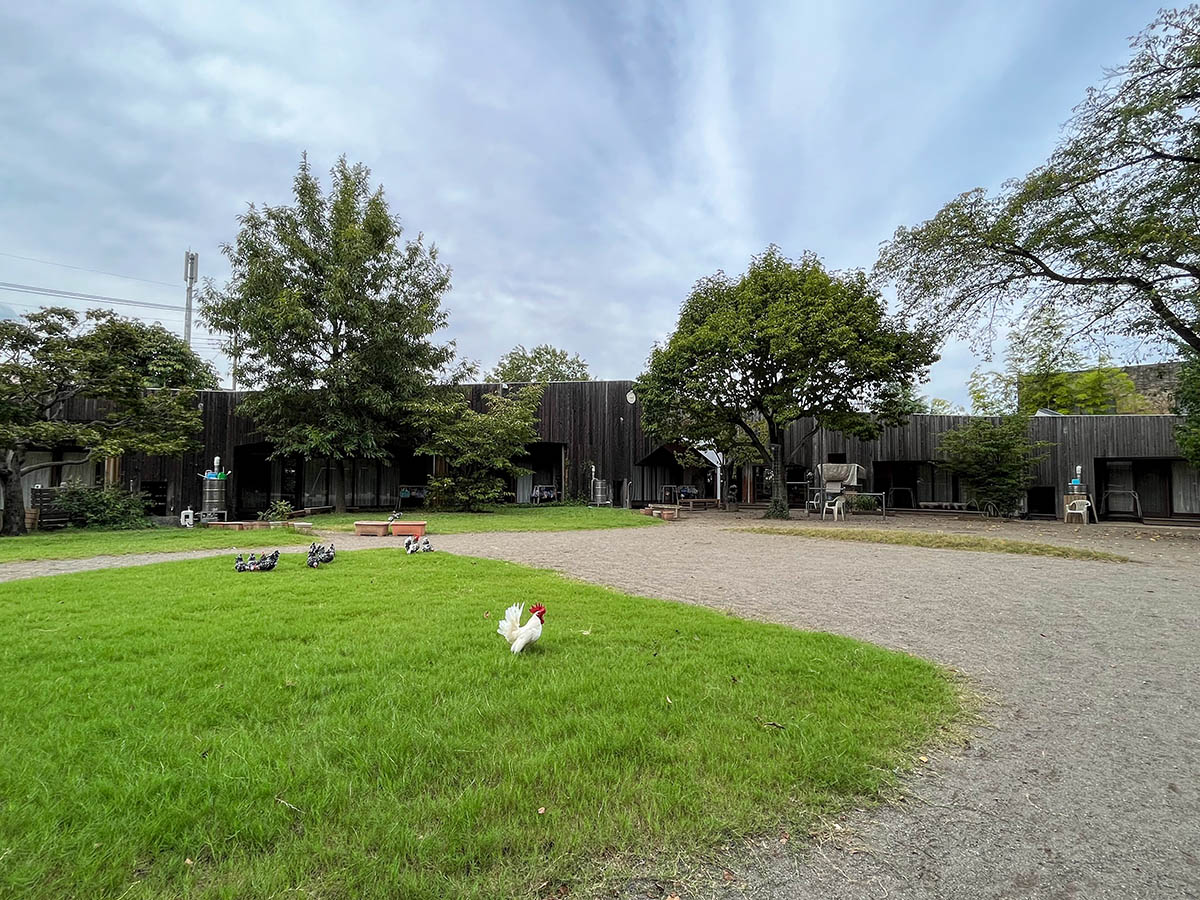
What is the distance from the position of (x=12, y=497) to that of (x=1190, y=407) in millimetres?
30763

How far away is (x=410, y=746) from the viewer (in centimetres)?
222

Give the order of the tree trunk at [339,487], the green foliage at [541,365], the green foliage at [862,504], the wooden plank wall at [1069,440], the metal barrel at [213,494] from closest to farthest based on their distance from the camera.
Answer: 1. the metal barrel at [213,494]
2. the tree trunk at [339,487]
3. the wooden plank wall at [1069,440]
4. the green foliage at [862,504]
5. the green foliage at [541,365]

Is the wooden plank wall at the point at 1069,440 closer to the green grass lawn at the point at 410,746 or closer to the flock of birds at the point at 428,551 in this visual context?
the flock of birds at the point at 428,551

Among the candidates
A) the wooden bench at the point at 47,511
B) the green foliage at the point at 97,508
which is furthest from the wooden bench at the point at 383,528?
the wooden bench at the point at 47,511

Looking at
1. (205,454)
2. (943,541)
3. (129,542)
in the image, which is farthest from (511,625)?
(205,454)

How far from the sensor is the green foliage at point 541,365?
42.7 metres

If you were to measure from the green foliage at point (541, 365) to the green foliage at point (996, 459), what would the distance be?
2940 centimetres

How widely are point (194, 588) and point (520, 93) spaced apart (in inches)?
379

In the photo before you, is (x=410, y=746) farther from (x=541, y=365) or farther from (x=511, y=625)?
(x=541, y=365)

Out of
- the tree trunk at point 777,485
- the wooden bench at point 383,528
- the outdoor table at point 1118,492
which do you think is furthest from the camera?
the outdoor table at point 1118,492

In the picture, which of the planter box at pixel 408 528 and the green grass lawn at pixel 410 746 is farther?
the planter box at pixel 408 528

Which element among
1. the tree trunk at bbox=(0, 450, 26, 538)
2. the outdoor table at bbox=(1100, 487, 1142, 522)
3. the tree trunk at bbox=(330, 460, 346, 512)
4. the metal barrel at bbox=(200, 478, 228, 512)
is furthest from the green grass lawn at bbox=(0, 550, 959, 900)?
the outdoor table at bbox=(1100, 487, 1142, 522)

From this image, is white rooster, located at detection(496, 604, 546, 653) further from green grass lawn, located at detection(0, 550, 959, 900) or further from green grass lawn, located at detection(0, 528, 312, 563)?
green grass lawn, located at detection(0, 528, 312, 563)

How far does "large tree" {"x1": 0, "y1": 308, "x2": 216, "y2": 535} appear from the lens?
12.3 metres
